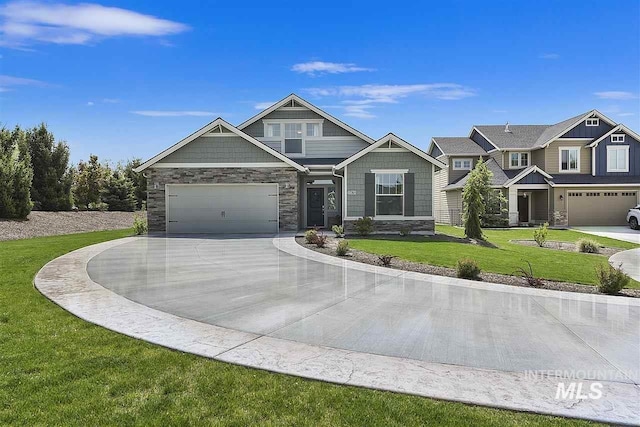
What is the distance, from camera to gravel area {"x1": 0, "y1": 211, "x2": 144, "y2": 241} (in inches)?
711

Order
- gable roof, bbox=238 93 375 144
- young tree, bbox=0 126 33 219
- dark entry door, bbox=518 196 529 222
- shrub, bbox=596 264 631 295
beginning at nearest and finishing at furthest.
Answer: shrub, bbox=596 264 631 295 < young tree, bbox=0 126 33 219 < gable roof, bbox=238 93 375 144 < dark entry door, bbox=518 196 529 222

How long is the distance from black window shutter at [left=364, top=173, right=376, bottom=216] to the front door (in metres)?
→ 3.59

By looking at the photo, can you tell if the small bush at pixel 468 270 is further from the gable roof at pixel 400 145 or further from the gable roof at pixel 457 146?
the gable roof at pixel 457 146

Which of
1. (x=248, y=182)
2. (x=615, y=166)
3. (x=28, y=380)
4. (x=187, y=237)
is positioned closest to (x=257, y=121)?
(x=248, y=182)

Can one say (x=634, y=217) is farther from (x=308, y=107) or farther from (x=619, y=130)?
(x=308, y=107)

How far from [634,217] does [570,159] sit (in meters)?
5.53

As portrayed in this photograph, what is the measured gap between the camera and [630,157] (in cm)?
2756

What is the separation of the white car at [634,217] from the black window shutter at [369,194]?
1878 centimetres

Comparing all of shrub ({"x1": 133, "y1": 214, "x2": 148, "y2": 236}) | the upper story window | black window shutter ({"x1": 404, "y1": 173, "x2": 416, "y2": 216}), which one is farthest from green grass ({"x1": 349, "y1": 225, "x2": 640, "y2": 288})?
the upper story window

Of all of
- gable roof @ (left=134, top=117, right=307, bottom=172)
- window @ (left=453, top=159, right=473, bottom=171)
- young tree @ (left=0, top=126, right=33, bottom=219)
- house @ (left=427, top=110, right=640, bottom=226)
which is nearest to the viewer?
gable roof @ (left=134, top=117, right=307, bottom=172)

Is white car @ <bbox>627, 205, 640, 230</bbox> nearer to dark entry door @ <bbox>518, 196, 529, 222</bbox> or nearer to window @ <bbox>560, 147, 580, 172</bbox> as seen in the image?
window @ <bbox>560, 147, 580, 172</bbox>

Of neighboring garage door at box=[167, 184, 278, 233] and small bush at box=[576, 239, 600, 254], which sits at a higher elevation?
neighboring garage door at box=[167, 184, 278, 233]

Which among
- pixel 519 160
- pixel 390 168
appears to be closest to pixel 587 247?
pixel 390 168

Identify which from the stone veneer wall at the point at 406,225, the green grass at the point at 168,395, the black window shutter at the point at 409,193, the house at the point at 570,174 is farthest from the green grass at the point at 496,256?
the house at the point at 570,174
